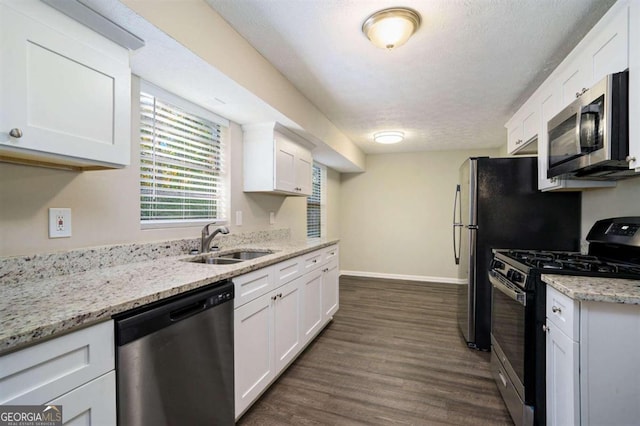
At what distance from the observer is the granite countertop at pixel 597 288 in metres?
1.19

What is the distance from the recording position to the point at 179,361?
4.08 ft

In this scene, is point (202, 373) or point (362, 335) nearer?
point (202, 373)

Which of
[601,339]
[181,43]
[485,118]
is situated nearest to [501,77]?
[485,118]

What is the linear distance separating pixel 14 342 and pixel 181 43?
53.4 inches

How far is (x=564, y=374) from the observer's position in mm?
1346

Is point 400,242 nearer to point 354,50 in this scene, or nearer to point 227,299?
point 354,50

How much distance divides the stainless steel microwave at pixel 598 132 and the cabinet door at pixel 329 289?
6.73 ft

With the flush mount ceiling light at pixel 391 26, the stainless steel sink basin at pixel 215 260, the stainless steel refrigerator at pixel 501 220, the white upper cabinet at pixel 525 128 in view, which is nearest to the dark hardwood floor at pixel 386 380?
the stainless steel refrigerator at pixel 501 220

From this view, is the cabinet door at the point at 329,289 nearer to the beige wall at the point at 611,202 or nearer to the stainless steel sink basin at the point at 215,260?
the stainless steel sink basin at the point at 215,260

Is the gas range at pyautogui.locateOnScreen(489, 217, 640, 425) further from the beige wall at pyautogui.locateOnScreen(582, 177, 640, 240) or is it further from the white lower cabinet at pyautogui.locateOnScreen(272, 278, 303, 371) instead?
the white lower cabinet at pyautogui.locateOnScreen(272, 278, 303, 371)

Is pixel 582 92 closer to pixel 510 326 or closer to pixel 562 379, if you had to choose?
pixel 510 326

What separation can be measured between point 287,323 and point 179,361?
104 cm

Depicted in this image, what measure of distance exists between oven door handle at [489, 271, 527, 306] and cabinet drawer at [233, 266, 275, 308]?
1480mm

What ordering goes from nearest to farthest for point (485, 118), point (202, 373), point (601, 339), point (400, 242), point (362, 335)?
1. point (601, 339)
2. point (202, 373)
3. point (362, 335)
4. point (485, 118)
5. point (400, 242)
